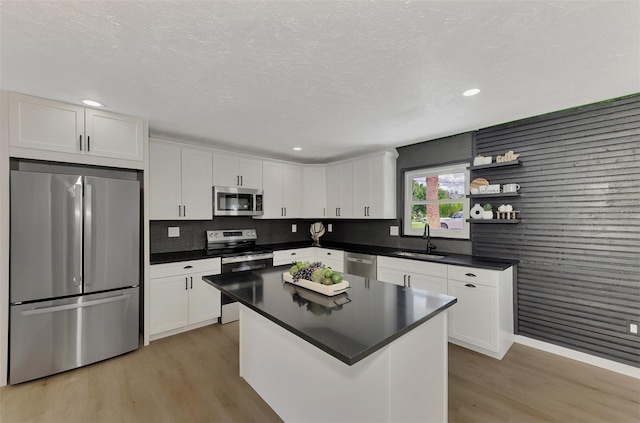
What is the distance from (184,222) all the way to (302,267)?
95.5 inches

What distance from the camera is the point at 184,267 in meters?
3.26

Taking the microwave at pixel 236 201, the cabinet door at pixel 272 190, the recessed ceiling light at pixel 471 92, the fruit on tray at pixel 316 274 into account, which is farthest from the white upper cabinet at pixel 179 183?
the recessed ceiling light at pixel 471 92

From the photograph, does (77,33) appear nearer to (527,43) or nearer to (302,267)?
(302,267)

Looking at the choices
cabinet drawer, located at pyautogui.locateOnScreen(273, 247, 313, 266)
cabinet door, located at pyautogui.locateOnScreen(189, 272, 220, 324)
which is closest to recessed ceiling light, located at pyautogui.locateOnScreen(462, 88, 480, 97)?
cabinet drawer, located at pyautogui.locateOnScreen(273, 247, 313, 266)

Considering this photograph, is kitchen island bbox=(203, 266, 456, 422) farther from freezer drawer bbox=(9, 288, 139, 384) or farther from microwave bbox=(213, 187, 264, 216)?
microwave bbox=(213, 187, 264, 216)

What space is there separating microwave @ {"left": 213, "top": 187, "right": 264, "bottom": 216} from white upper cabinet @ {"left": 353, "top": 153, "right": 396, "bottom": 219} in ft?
5.17

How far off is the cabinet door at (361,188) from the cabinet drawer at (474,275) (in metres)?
1.62

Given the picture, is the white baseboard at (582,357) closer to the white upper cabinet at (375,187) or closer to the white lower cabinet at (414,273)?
the white lower cabinet at (414,273)

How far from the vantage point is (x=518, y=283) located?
3.01 metres

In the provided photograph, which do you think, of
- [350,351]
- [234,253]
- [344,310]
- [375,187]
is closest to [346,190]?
[375,187]

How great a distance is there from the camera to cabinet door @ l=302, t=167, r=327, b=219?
4.84 meters

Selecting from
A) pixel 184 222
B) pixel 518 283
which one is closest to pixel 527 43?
pixel 518 283

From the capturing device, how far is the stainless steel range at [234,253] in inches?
141

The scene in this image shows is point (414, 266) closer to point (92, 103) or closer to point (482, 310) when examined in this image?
point (482, 310)
